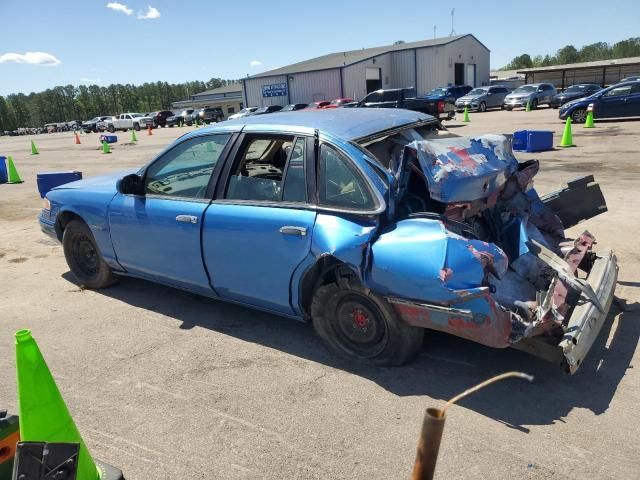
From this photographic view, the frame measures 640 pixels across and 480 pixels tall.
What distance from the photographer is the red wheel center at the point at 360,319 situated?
3.26 m

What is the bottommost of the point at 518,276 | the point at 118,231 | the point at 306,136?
the point at 518,276

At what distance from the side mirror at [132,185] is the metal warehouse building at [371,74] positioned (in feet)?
140

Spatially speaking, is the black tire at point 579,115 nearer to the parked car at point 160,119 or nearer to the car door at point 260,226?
the car door at point 260,226

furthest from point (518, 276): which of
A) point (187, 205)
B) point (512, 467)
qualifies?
point (187, 205)

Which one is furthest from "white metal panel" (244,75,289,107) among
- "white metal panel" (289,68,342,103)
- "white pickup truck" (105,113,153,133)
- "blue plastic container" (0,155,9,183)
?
"blue plastic container" (0,155,9,183)

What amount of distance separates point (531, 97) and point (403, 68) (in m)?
20.2

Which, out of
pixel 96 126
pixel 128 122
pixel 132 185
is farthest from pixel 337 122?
pixel 96 126

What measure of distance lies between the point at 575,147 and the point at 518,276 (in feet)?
37.7

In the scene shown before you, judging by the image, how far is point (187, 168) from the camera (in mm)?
4188

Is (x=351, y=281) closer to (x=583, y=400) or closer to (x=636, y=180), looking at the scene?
(x=583, y=400)

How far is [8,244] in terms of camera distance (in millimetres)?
7238

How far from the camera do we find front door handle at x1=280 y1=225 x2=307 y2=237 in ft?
10.7

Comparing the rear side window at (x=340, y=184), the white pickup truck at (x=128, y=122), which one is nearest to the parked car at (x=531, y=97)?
the rear side window at (x=340, y=184)

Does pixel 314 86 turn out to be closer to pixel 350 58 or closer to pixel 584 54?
pixel 350 58
